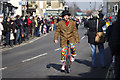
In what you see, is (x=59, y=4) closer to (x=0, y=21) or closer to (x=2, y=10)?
(x=2, y=10)

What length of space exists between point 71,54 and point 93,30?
1.34m

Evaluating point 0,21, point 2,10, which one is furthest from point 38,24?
point 0,21

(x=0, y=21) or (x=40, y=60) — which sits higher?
(x=0, y=21)

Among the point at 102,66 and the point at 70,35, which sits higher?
the point at 70,35

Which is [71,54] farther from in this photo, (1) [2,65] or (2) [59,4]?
(2) [59,4]

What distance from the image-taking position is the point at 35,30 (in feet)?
95.0

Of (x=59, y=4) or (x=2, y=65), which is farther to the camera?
(x=59, y=4)

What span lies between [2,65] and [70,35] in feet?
10.8

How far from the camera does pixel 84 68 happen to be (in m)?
11.6

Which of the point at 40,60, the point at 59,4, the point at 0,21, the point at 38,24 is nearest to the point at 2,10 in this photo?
the point at 38,24

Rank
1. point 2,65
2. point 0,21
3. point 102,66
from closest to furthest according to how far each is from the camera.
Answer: point 102,66, point 2,65, point 0,21

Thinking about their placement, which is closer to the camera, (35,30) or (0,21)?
(0,21)

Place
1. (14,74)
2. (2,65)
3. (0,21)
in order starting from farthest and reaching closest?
(0,21), (2,65), (14,74)

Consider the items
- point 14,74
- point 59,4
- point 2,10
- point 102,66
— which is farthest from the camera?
point 59,4
